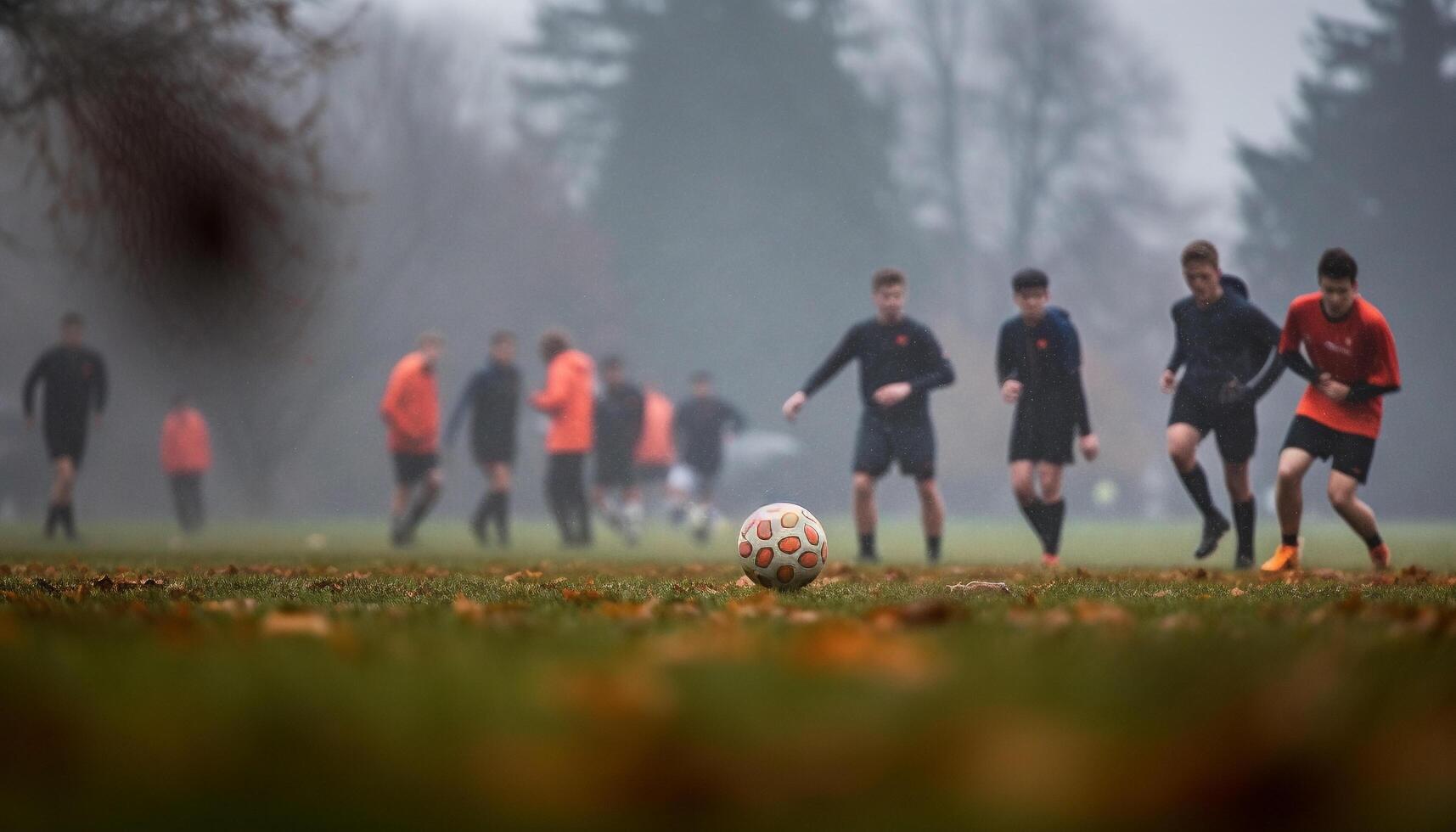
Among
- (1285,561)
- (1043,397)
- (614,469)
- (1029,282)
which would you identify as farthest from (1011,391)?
(614,469)

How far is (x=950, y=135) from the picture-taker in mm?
51906

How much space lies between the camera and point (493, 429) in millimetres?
18031

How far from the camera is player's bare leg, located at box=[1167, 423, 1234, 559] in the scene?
10859 millimetres

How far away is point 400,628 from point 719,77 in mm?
46227

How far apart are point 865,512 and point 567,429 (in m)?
6.18

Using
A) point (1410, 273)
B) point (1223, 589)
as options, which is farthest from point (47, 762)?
point (1410, 273)

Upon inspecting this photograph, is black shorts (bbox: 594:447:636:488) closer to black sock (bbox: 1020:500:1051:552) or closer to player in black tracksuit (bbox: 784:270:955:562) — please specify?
player in black tracksuit (bbox: 784:270:955:562)

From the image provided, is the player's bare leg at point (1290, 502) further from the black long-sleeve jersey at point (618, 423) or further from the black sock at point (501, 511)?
the black long-sleeve jersey at point (618, 423)

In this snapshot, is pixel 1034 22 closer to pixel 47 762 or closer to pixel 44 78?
pixel 44 78

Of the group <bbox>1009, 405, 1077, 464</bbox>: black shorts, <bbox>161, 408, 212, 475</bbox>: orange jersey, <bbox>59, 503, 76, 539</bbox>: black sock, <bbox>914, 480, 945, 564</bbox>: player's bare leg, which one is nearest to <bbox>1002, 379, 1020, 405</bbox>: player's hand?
<bbox>1009, 405, 1077, 464</bbox>: black shorts

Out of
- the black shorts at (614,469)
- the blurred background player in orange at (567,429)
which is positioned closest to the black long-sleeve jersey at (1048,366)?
the blurred background player in orange at (567,429)

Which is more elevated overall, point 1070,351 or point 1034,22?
point 1034,22

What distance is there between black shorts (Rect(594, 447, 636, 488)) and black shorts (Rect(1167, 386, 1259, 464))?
10.1 metres

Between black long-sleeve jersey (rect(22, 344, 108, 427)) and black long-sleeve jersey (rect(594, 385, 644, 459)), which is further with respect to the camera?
black long-sleeve jersey (rect(594, 385, 644, 459))
